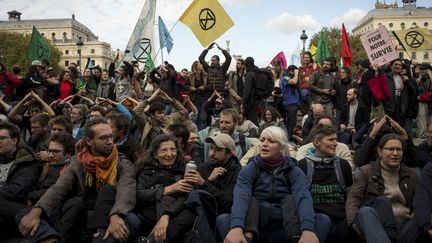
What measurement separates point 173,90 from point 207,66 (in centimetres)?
99

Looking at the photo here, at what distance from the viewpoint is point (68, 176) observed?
4773 mm

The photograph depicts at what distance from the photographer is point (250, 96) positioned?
10188 millimetres

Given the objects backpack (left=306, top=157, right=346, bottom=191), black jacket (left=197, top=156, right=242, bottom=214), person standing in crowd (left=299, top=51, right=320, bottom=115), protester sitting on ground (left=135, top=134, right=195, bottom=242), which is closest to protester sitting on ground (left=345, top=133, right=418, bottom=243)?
backpack (left=306, top=157, right=346, bottom=191)

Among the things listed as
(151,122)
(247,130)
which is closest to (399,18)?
(247,130)

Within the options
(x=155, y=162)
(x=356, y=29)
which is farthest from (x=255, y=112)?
(x=356, y=29)

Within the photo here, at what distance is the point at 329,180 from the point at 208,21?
7040mm

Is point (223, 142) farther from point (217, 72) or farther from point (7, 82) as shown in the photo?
point (7, 82)

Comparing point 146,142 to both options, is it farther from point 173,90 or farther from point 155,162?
point 173,90

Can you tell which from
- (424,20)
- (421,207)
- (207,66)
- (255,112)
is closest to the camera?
(421,207)

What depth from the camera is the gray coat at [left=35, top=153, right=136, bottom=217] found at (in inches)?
179

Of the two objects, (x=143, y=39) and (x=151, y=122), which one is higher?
(x=143, y=39)

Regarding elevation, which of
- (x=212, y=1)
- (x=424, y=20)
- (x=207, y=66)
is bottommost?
(x=207, y=66)

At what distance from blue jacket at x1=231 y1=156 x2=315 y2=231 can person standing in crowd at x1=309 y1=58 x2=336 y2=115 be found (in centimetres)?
574

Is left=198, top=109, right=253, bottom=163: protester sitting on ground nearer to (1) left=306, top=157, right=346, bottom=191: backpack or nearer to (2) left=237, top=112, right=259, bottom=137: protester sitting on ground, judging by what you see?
(2) left=237, top=112, right=259, bottom=137: protester sitting on ground
